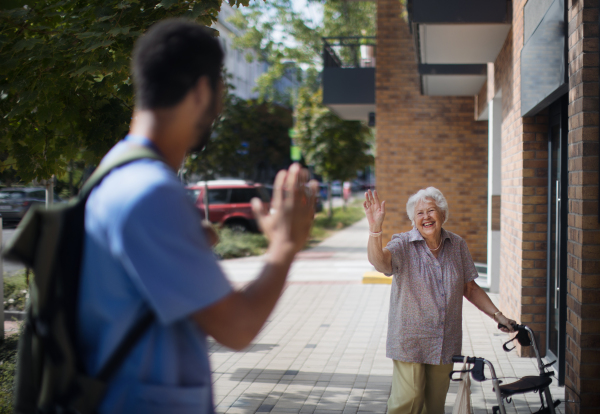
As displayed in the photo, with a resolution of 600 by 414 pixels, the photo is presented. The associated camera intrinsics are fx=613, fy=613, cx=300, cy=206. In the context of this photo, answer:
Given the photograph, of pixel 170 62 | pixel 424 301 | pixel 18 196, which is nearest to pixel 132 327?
pixel 170 62

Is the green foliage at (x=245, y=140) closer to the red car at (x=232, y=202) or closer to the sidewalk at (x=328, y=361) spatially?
the red car at (x=232, y=202)

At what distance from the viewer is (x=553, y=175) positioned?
568 cm

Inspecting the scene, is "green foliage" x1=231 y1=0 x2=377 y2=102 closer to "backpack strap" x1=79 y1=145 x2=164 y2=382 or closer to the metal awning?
the metal awning

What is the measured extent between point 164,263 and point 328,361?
5261 millimetres

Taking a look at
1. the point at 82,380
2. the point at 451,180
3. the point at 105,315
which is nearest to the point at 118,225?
the point at 105,315

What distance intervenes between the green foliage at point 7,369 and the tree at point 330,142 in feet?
64.3

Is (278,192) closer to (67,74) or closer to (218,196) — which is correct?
(67,74)

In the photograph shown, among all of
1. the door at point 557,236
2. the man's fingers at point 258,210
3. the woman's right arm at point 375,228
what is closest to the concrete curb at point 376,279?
the door at point 557,236

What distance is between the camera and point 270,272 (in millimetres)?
1390

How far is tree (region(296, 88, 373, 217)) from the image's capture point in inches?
998

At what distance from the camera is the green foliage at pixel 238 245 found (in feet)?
52.7

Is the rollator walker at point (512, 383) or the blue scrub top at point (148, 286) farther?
the rollator walker at point (512, 383)

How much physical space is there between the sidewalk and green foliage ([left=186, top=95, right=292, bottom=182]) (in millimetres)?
12329

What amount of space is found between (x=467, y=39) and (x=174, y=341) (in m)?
7.66
